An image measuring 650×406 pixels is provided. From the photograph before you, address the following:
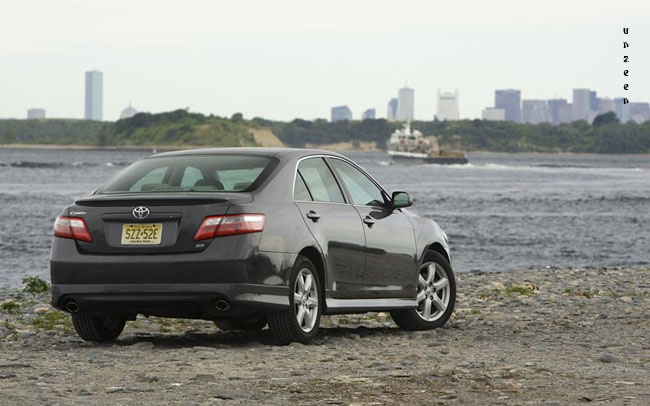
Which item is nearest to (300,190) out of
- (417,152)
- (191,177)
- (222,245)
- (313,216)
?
(313,216)

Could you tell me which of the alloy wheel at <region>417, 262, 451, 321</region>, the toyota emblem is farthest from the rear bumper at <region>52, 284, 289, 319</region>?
the alloy wheel at <region>417, 262, 451, 321</region>

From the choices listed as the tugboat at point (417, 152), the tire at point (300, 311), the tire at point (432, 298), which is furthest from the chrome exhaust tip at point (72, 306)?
the tugboat at point (417, 152)

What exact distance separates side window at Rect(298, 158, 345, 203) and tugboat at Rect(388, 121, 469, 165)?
15556cm

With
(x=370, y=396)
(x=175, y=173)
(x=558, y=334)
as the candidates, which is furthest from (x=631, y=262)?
(x=370, y=396)

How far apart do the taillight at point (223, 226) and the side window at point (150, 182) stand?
0.74 metres

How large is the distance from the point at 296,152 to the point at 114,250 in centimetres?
178

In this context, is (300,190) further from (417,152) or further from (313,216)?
(417,152)

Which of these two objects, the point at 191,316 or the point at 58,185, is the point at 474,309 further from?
the point at 58,185

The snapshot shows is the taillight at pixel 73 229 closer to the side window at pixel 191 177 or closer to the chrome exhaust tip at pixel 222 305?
the side window at pixel 191 177

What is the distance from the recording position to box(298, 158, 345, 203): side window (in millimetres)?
9875

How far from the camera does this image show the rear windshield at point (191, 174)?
30.6 feet

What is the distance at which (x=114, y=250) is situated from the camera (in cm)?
891

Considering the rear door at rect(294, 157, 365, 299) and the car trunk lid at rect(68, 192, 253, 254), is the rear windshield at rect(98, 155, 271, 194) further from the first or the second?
the rear door at rect(294, 157, 365, 299)

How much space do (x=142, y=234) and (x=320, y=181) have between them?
181 centimetres
